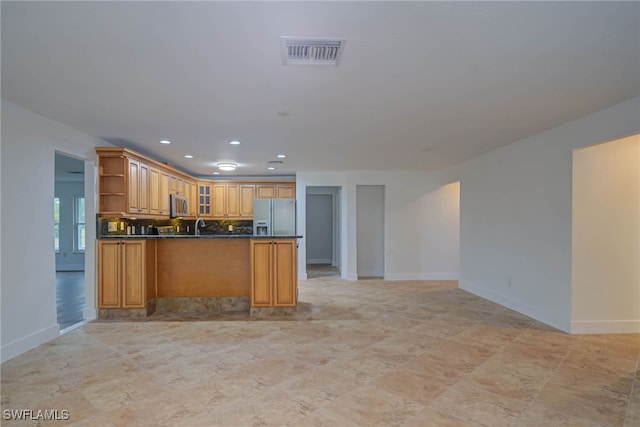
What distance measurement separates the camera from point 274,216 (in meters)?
8.16

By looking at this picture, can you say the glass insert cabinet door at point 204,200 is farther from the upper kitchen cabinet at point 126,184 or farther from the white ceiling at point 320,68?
the white ceiling at point 320,68

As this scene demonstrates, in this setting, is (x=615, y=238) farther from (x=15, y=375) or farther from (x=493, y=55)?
(x=15, y=375)

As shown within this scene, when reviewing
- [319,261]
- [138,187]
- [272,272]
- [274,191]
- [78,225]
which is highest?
[274,191]

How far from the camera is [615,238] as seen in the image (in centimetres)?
413

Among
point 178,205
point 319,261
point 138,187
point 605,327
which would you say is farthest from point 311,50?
point 319,261

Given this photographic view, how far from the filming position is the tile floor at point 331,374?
2385 mm

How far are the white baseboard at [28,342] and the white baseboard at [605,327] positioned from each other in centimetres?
588

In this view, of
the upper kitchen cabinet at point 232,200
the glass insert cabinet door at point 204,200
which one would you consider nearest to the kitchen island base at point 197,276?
the glass insert cabinet door at point 204,200

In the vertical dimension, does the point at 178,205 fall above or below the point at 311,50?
below

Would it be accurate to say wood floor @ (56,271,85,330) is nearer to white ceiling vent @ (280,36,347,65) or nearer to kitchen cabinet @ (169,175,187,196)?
kitchen cabinet @ (169,175,187,196)

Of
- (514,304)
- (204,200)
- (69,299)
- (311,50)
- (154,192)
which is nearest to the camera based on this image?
(311,50)

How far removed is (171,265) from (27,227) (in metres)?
1.88

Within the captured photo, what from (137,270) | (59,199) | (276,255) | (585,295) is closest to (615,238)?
(585,295)

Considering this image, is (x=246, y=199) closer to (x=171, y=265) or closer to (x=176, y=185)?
(x=176, y=185)
